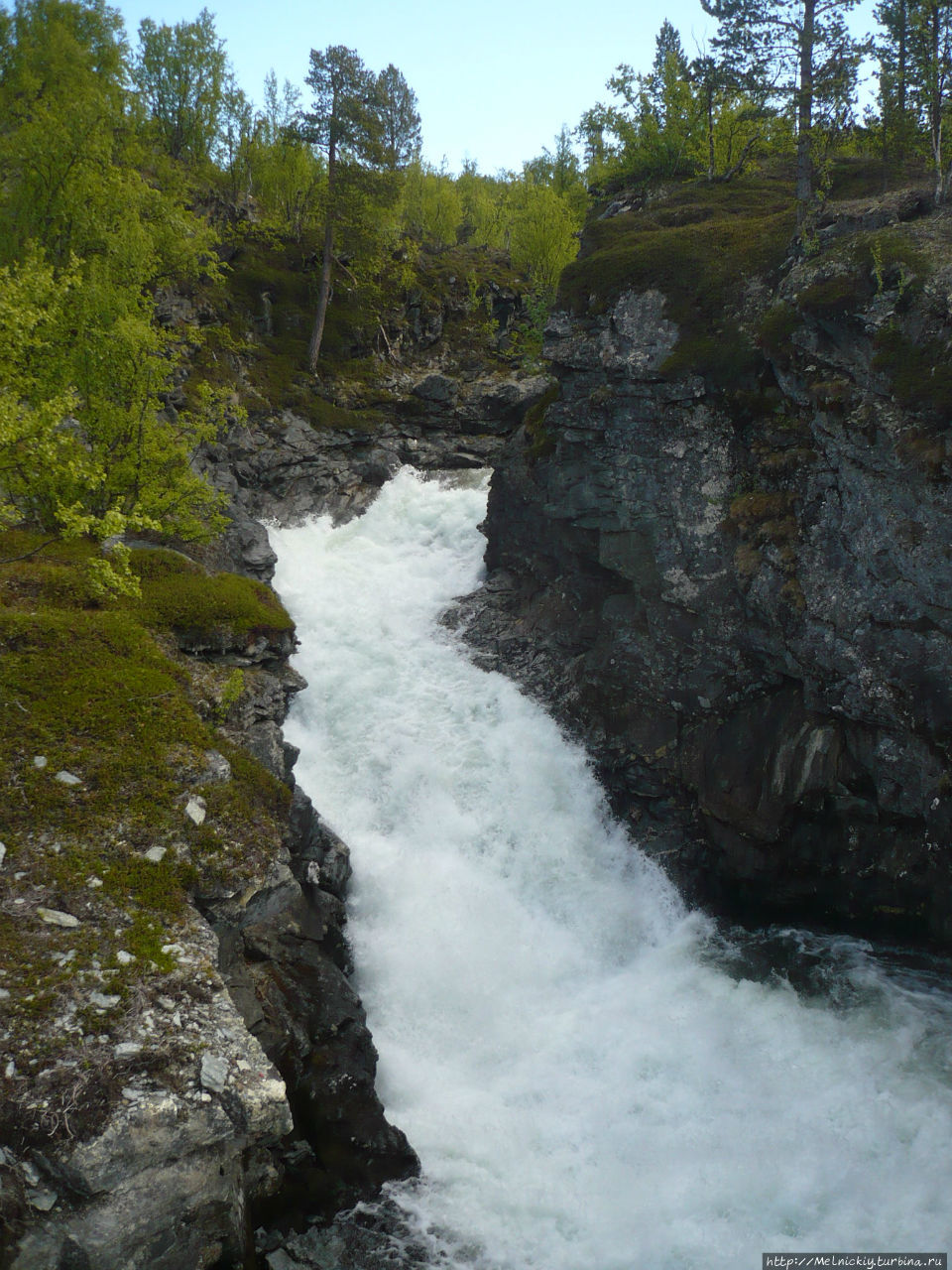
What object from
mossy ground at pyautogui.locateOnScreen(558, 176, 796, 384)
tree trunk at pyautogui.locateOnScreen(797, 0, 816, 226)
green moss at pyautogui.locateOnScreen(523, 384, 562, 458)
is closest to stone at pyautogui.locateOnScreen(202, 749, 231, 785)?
mossy ground at pyautogui.locateOnScreen(558, 176, 796, 384)

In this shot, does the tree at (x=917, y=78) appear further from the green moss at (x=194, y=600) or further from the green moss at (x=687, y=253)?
the green moss at (x=194, y=600)

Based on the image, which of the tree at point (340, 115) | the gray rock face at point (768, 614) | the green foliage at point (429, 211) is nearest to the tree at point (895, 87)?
the gray rock face at point (768, 614)

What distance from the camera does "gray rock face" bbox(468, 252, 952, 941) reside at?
1544 centimetres

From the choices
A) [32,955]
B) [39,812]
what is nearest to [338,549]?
[39,812]

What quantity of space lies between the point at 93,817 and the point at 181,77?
51180mm

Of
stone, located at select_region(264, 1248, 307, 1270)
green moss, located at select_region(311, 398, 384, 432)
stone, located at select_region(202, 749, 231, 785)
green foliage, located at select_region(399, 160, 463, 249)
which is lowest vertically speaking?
stone, located at select_region(264, 1248, 307, 1270)

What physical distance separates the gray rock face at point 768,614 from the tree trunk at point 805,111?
7.64ft

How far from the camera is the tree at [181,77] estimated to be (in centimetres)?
4406

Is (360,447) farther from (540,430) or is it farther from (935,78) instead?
(935,78)

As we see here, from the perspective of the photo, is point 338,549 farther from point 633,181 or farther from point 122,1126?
point 122,1126

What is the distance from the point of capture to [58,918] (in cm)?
869

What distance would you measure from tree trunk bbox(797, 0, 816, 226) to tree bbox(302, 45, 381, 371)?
24.9 metres

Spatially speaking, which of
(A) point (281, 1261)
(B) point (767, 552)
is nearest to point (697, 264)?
(B) point (767, 552)

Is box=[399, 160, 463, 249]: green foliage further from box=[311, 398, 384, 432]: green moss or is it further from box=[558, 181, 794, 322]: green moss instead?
box=[558, 181, 794, 322]: green moss
